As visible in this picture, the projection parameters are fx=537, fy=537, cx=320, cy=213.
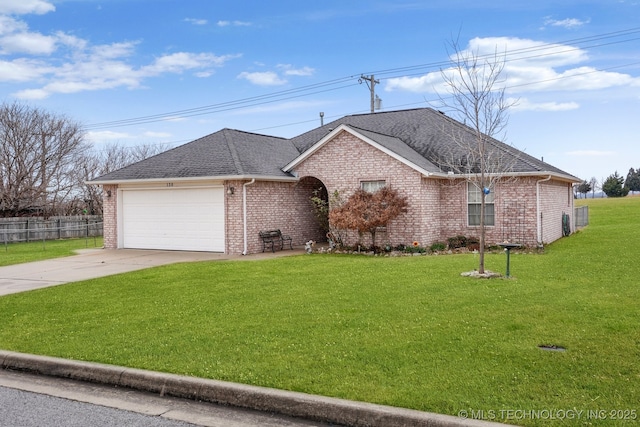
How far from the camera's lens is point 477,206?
18.1 metres

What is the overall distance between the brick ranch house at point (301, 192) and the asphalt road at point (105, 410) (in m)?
11.8

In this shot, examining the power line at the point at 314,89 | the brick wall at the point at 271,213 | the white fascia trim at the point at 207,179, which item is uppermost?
the power line at the point at 314,89

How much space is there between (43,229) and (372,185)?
18076mm

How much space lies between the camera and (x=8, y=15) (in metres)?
17.9

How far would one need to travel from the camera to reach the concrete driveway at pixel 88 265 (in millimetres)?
12484

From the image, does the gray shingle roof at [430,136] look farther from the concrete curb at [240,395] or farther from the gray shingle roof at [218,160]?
the concrete curb at [240,395]

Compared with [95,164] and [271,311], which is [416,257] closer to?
[271,311]

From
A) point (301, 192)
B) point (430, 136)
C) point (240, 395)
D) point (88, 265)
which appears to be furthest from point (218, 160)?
point (240, 395)

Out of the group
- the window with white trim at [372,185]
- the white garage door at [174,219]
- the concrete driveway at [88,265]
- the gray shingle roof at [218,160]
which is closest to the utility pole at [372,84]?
the gray shingle roof at [218,160]

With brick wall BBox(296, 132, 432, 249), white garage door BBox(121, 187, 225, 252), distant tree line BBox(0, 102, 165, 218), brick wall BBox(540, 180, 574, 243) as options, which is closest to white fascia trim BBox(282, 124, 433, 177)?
brick wall BBox(296, 132, 432, 249)

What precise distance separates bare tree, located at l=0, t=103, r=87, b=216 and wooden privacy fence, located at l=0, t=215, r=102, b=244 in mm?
4733

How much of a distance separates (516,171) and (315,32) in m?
8.56

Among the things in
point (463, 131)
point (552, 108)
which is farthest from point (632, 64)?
point (463, 131)

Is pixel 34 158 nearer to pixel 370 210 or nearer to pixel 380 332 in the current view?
pixel 370 210
